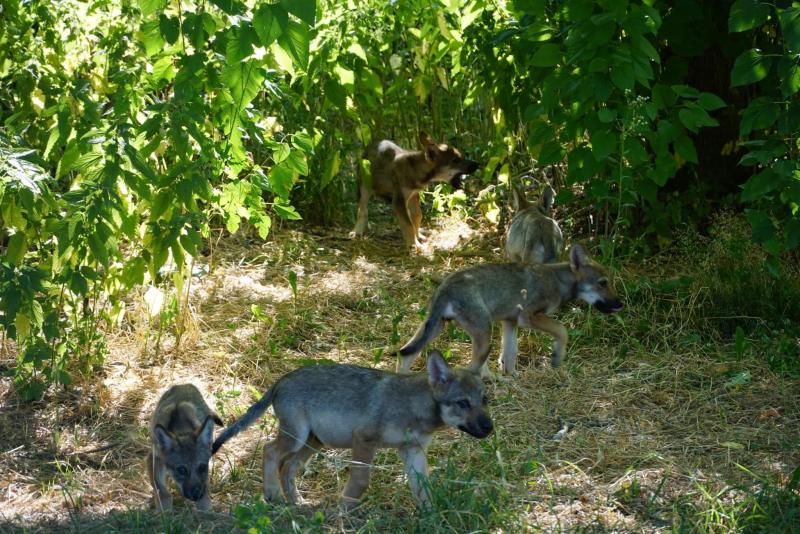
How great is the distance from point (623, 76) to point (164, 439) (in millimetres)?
3801

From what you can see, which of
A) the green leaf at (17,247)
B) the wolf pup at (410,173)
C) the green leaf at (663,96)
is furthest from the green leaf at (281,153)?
the wolf pup at (410,173)

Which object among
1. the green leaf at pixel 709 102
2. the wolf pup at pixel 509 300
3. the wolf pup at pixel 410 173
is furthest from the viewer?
the wolf pup at pixel 410 173

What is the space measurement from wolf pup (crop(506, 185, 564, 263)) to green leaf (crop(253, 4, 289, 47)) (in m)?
4.59

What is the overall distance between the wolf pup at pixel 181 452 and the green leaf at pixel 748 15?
4.03 metres

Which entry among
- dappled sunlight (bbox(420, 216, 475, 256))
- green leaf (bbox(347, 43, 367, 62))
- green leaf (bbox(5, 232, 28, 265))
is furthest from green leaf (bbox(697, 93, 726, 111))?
green leaf (bbox(5, 232, 28, 265))

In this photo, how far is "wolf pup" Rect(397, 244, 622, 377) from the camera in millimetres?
7293

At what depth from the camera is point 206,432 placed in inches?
→ 229

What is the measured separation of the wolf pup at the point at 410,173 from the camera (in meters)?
11.4

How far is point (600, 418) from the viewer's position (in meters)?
6.83

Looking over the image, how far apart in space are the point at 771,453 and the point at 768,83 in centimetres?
316

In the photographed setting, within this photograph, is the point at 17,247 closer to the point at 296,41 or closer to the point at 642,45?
the point at 296,41

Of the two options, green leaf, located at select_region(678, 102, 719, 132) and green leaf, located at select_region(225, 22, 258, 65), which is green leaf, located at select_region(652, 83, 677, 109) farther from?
green leaf, located at select_region(225, 22, 258, 65)

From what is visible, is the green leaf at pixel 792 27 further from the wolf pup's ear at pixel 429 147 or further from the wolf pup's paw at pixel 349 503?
the wolf pup's ear at pixel 429 147

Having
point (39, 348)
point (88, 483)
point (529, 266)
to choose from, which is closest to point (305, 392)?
point (88, 483)
